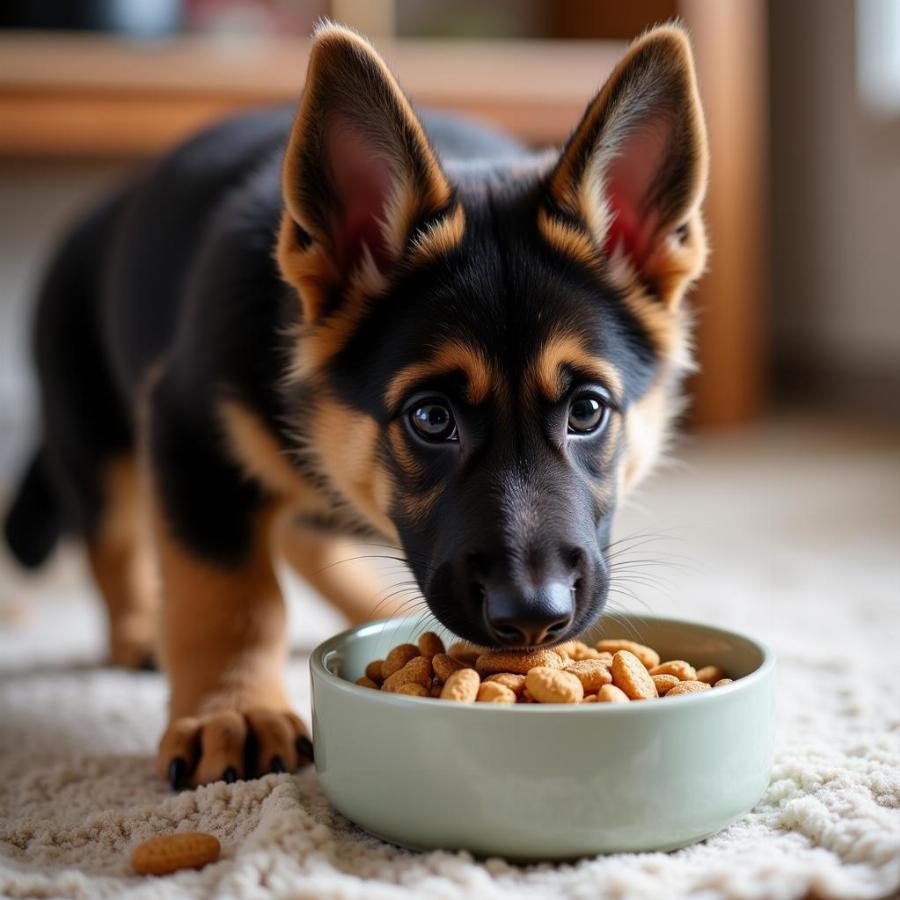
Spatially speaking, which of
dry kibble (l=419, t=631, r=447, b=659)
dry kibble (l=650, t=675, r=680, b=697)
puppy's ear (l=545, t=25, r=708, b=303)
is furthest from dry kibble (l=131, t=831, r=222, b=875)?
puppy's ear (l=545, t=25, r=708, b=303)

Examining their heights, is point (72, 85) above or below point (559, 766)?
above

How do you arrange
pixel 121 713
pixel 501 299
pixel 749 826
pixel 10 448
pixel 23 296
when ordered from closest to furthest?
pixel 749 826
pixel 501 299
pixel 121 713
pixel 10 448
pixel 23 296

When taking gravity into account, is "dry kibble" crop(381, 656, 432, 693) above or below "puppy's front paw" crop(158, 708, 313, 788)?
above

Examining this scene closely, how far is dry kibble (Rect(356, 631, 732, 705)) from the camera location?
1.63 metres

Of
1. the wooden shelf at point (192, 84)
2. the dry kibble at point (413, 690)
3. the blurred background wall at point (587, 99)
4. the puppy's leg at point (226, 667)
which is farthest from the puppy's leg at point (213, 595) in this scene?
the blurred background wall at point (587, 99)

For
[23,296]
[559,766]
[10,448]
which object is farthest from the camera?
[23,296]

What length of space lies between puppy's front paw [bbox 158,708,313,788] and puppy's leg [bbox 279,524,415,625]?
71cm

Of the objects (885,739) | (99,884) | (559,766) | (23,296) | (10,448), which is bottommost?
(10,448)

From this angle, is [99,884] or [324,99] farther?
[324,99]

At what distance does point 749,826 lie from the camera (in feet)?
5.63

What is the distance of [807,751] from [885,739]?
142mm

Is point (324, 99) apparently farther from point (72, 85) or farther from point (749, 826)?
point (72, 85)

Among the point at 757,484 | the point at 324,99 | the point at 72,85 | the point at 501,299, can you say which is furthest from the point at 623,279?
the point at 72,85

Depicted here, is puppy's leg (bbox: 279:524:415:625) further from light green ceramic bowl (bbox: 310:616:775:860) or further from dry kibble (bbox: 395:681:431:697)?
light green ceramic bowl (bbox: 310:616:775:860)
